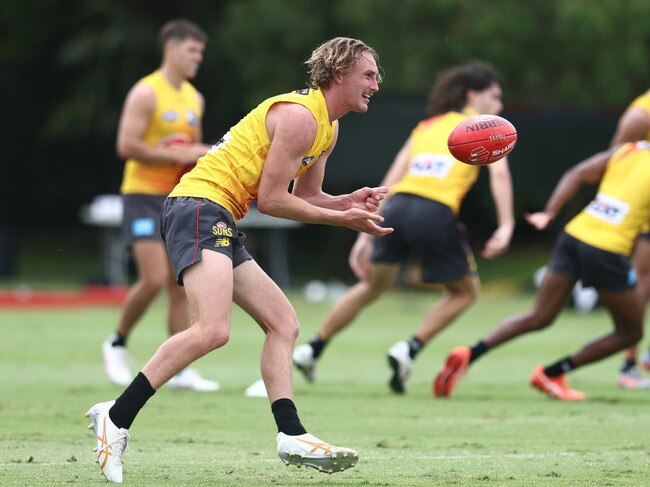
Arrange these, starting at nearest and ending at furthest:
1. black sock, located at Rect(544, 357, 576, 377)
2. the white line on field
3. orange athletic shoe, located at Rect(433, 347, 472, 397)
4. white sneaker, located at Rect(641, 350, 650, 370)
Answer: the white line on field → orange athletic shoe, located at Rect(433, 347, 472, 397) → black sock, located at Rect(544, 357, 576, 377) → white sneaker, located at Rect(641, 350, 650, 370)

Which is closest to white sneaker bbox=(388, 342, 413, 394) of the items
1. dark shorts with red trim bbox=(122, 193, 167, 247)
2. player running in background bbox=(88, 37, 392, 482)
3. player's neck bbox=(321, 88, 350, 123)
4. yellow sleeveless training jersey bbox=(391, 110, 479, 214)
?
yellow sleeveless training jersey bbox=(391, 110, 479, 214)

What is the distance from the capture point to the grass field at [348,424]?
6.64 meters

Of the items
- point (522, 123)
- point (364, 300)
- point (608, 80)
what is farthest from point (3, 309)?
point (608, 80)

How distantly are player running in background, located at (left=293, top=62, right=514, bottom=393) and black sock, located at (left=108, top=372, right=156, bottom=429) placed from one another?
3984 millimetres

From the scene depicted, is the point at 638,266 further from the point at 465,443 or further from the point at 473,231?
the point at 473,231

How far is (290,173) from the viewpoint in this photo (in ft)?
21.6

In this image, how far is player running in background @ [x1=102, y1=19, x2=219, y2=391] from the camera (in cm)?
1059

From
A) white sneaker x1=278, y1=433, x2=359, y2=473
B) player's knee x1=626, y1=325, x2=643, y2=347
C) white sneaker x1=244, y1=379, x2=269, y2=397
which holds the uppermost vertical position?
white sneaker x1=278, y1=433, x2=359, y2=473

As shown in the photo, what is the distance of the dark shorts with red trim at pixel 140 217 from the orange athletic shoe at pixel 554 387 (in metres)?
3.14

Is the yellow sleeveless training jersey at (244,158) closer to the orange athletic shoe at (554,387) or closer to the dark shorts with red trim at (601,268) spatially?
the dark shorts with red trim at (601,268)

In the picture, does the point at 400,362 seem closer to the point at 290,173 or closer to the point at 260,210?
the point at 260,210

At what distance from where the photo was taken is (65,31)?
33.1 meters

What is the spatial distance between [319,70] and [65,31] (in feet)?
89.9

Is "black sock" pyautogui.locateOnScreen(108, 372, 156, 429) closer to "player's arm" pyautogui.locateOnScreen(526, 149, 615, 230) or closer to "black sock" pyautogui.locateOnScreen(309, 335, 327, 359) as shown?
"black sock" pyautogui.locateOnScreen(309, 335, 327, 359)
